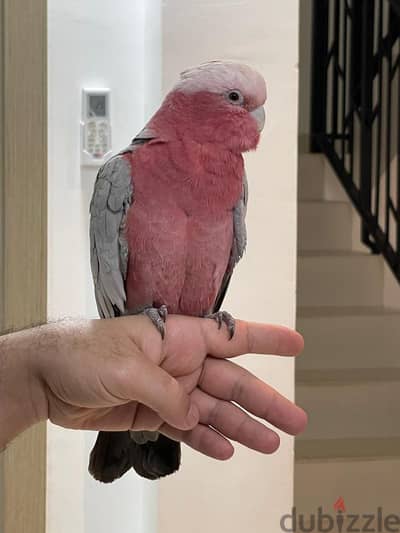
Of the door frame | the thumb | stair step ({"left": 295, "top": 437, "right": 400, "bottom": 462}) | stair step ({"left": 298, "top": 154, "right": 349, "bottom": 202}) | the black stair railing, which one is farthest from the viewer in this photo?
stair step ({"left": 298, "top": 154, "right": 349, "bottom": 202})

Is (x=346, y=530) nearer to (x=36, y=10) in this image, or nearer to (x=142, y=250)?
(x=142, y=250)

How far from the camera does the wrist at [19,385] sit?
0.79 metres

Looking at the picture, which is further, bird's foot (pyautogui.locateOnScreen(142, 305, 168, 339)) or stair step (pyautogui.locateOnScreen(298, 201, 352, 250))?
stair step (pyautogui.locateOnScreen(298, 201, 352, 250))

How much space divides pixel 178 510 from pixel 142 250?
28.1 inches

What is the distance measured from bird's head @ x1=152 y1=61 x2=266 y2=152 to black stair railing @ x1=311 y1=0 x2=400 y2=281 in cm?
167

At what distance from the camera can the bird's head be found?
82cm

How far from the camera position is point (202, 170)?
32.9 inches

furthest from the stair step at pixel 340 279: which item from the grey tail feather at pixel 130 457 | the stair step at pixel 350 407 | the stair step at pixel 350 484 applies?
the grey tail feather at pixel 130 457

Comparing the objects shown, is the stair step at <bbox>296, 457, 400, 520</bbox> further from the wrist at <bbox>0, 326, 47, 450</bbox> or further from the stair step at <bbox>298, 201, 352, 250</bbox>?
the wrist at <bbox>0, 326, 47, 450</bbox>

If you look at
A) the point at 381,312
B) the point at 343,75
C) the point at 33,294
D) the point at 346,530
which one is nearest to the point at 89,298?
the point at 33,294

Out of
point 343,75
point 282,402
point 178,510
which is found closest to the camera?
point 282,402

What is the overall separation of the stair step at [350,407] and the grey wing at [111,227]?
142cm

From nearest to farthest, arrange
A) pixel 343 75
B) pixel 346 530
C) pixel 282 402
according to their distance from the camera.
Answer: pixel 282 402 < pixel 346 530 < pixel 343 75

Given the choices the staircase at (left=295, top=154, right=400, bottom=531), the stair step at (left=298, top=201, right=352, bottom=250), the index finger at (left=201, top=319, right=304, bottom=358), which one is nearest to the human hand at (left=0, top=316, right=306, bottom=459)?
the index finger at (left=201, top=319, right=304, bottom=358)
